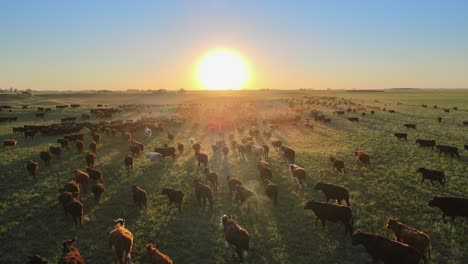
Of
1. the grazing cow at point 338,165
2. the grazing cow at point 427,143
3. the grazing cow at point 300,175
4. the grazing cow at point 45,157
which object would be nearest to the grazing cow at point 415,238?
the grazing cow at point 300,175

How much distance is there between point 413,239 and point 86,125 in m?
36.8

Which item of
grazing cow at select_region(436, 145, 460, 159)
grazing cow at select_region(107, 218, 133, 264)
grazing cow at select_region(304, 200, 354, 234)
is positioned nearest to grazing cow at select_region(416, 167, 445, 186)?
Answer: grazing cow at select_region(304, 200, 354, 234)

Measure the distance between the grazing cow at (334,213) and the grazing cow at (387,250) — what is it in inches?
60.0

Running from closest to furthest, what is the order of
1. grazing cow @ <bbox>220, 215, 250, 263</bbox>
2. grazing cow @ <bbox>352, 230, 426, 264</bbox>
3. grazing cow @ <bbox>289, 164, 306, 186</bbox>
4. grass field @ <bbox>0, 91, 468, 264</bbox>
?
grazing cow @ <bbox>352, 230, 426, 264</bbox> < grazing cow @ <bbox>220, 215, 250, 263</bbox> < grass field @ <bbox>0, 91, 468, 264</bbox> < grazing cow @ <bbox>289, 164, 306, 186</bbox>

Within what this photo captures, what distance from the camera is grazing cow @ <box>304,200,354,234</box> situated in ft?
45.1

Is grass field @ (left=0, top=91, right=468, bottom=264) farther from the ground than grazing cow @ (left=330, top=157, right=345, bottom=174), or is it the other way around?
grazing cow @ (left=330, top=157, right=345, bottom=174)

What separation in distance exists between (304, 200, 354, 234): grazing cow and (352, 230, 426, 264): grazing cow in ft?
5.00

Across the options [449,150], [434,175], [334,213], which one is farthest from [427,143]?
[334,213]

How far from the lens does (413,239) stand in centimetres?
1188

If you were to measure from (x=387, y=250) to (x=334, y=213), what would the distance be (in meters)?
3.08

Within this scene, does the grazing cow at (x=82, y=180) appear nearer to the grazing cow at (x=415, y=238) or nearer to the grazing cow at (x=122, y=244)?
the grazing cow at (x=122, y=244)

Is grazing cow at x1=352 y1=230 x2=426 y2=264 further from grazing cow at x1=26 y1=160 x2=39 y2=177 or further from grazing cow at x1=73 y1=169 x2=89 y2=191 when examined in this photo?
grazing cow at x1=26 y1=160 x2=39 y2=177

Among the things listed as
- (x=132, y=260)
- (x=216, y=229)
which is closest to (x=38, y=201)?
(x=132, y=260)

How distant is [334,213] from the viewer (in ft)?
46.1
